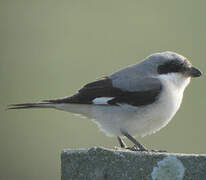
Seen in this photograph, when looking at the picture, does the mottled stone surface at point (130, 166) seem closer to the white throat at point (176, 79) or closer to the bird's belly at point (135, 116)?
the bird's belly at point (135, 116)

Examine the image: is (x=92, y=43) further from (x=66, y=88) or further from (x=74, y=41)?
(x=66, y=88)

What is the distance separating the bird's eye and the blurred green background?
2.71 m

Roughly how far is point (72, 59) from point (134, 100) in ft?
23.9

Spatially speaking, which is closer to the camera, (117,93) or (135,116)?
(135,116)

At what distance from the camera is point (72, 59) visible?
11859 millimetres

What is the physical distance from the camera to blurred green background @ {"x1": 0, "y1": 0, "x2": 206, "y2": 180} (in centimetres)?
843

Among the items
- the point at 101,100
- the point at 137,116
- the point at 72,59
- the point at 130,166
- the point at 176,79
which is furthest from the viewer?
the point at 72,59

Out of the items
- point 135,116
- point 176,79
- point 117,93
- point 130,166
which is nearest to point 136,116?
point 135,116

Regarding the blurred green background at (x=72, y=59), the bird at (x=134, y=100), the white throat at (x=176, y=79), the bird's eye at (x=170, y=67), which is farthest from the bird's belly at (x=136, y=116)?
the blurred green background at (x=72, y=59)

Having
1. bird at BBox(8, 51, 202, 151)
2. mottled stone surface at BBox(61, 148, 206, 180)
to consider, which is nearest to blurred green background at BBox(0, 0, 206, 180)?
bird at BBox(8, 51, 202, 151)

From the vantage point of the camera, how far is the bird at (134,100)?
4645 millimetres

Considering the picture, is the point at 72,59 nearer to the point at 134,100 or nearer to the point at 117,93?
the point at 117,93

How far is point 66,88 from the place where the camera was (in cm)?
1035

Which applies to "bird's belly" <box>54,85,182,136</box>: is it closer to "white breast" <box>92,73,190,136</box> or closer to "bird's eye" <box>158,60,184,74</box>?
"white breast" <box>92,73,190,136</box>
